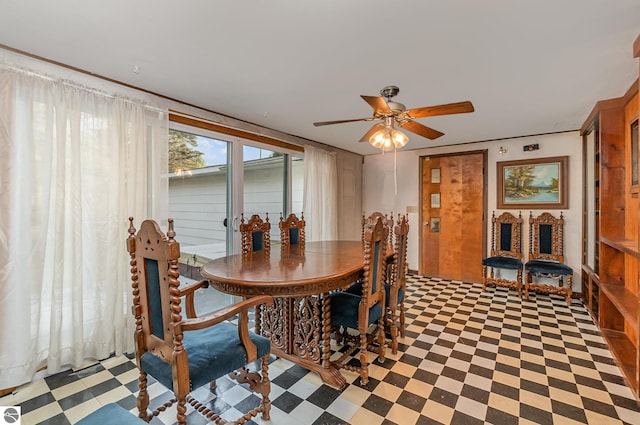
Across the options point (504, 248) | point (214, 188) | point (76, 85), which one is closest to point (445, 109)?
point (214, 188)

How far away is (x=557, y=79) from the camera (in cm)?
246

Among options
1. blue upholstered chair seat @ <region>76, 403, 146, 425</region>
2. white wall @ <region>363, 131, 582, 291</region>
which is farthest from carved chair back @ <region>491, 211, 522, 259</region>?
blue upholstered chair seat @ <region>76, 403, 146, 425</region>

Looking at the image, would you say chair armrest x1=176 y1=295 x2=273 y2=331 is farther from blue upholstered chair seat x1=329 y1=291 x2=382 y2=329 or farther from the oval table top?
blue upholstered chair seat x1=329 y1=291 x2=382 y2=329

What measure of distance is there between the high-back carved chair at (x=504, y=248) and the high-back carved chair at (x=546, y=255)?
0.14 m

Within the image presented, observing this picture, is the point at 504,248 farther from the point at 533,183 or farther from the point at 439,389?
the point at 439,389

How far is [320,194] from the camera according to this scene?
477 centimetres

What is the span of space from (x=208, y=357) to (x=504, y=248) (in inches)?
178

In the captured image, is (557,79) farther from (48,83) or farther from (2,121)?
(2,121)

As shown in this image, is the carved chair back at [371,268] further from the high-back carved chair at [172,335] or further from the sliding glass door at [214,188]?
the sliding glass door at [214,188]

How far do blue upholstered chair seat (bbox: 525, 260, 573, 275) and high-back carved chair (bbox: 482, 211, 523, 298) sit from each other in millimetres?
149

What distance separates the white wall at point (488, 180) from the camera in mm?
4102

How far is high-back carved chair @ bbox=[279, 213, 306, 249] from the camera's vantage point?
3.40m

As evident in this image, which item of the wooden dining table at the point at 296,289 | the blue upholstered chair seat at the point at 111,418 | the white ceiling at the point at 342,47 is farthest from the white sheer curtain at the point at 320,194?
the blue upholstered chair seat at the point at 111,418

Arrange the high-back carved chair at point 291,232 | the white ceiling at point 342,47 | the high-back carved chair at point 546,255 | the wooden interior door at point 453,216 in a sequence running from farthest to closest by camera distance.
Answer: the wooden interior door at point 453,216, the high-back carved chair at point 546,255, the high-back carved chair at point 291,232, the white ceiling at point 342,47
